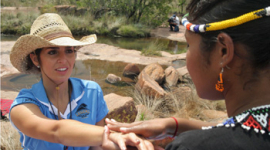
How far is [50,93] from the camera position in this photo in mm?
1917

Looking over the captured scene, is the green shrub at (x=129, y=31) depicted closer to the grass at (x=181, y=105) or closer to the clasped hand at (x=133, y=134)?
the grass at (x=181, y=105)

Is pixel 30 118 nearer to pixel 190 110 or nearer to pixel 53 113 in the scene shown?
pixel 53 113

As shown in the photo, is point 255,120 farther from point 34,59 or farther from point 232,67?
point 34,59

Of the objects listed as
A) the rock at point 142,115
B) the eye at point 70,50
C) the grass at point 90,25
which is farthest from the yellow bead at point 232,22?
the grass at point 90,25

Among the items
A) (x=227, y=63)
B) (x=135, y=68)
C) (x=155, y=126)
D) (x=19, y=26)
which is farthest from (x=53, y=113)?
(x=19, y=26)

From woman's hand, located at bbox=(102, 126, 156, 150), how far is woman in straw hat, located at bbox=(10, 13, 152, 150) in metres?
0.27

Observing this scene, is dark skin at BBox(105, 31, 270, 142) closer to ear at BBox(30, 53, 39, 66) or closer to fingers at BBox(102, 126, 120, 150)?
fingers at BBox(102, 126, 120, 150)

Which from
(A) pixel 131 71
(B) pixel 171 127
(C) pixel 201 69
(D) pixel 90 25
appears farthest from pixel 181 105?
(D) pixel 90 25

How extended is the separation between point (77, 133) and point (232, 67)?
3.24 ft

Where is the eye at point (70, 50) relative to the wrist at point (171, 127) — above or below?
above

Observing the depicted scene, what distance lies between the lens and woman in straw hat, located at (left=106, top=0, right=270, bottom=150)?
0.79m

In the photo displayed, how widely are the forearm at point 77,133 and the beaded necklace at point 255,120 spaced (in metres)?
0.82

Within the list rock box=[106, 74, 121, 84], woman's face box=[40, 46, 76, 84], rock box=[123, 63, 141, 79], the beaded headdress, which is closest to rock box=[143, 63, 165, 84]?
rock box=[123, 63, 141, 79]

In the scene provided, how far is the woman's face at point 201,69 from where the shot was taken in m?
1.03
